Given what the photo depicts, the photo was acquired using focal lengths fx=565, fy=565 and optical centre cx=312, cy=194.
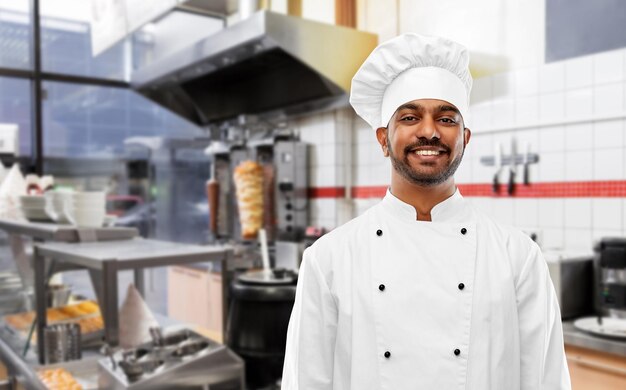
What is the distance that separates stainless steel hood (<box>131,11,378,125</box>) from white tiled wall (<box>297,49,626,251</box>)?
1.03m

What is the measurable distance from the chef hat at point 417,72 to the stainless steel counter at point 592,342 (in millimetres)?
1505

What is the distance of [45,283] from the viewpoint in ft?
7.04

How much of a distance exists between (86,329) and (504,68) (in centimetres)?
261

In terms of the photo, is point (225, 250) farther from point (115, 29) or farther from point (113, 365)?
point (115, 29)

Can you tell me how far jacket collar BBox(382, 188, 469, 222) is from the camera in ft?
3.82

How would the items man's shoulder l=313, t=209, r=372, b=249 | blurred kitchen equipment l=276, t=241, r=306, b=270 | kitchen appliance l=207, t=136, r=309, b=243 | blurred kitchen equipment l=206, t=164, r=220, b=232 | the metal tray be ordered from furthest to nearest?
blurred kitchen equipment l=206, t=164, r=220, b=232
kitchen appliance l=207, t=136, r=309, b=243
blurred kitchen equipment l=276, t=241, r=306, b=270
the metal tray
man's shoulder l=313, t=209, r=372, b=249

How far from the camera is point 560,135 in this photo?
2973mm

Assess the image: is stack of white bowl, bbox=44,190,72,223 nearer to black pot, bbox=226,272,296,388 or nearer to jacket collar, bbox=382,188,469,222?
black pot, bbox=226,272,296,388

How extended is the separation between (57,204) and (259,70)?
106 inches

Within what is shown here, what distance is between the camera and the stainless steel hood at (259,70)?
12.3 ft

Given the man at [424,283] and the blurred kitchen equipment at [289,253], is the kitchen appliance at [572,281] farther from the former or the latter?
the blurred kitchen equipment at [289,253]

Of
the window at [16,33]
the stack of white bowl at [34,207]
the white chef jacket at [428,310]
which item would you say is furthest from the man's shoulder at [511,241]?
the window at [16,33]

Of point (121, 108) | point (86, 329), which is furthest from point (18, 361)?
point (121, 108)

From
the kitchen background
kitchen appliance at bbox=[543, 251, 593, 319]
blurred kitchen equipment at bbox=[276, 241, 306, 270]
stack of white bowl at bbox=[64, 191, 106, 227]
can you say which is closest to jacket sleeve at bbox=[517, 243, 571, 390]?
the kitchen background
